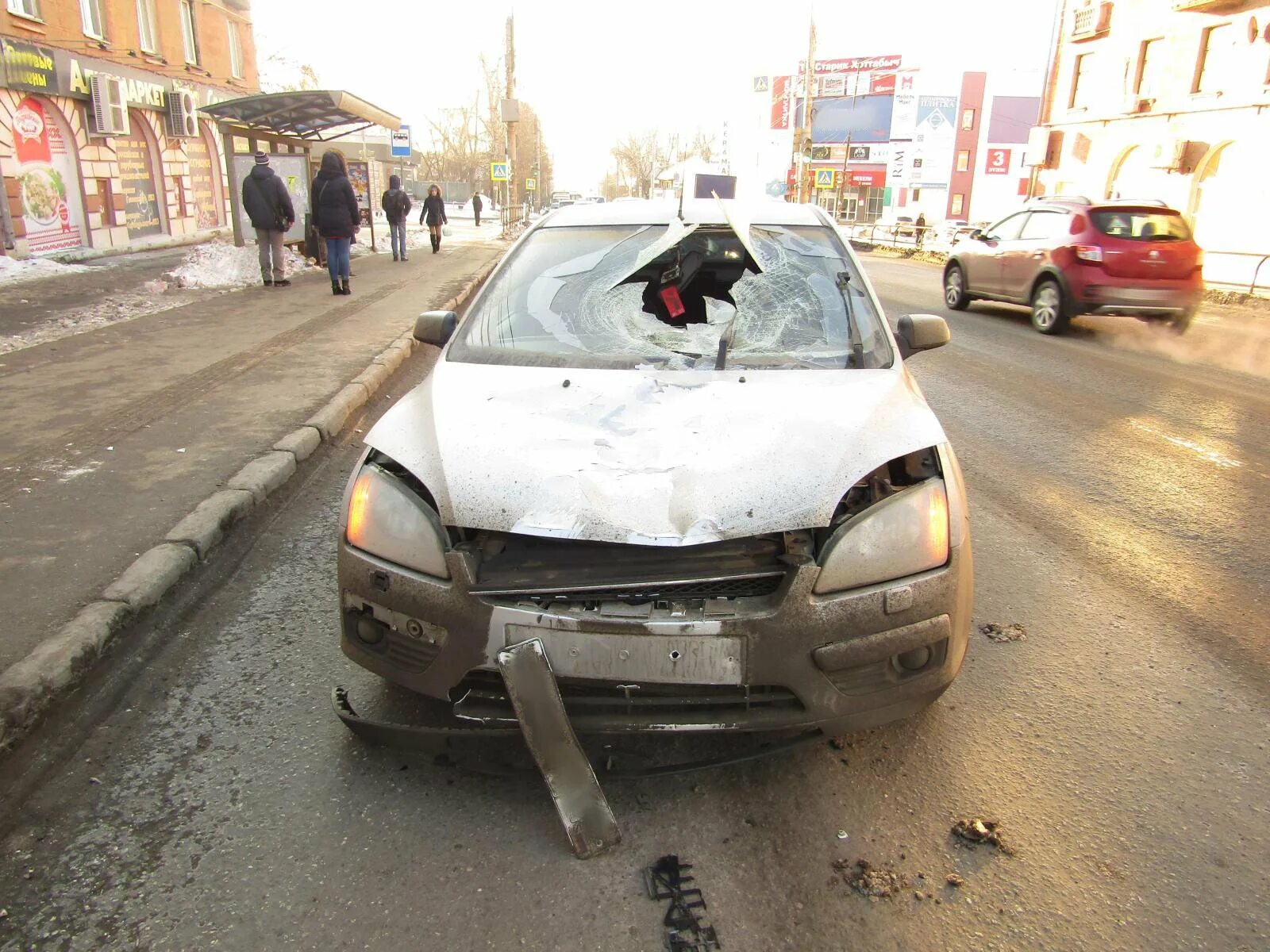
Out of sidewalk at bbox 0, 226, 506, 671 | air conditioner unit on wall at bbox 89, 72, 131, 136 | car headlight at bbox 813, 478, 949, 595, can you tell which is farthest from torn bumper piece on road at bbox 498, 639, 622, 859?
air conditioner unit on wall at bbox 89, 72, 131, 136

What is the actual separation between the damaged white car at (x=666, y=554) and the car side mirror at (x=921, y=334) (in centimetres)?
78

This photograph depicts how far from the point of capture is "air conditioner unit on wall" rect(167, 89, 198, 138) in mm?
22578

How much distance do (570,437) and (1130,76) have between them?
102ft

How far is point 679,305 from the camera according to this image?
143 inches

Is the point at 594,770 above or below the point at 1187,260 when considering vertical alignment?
below

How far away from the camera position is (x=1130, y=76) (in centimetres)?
2656

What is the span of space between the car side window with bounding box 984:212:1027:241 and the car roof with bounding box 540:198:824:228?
32.1 ft

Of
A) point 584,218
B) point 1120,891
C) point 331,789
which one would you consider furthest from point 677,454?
point 584,218

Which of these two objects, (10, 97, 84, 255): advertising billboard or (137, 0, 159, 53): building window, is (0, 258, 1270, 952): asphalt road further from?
(137, 0, 159, 53): building window

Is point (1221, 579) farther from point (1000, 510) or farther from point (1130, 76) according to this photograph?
point (1130, 76)

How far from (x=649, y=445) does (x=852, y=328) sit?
1.33 m

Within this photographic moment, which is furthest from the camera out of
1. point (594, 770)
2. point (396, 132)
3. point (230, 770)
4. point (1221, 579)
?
point (396, 132)

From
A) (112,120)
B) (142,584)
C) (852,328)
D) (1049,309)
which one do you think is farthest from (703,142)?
(142,584)

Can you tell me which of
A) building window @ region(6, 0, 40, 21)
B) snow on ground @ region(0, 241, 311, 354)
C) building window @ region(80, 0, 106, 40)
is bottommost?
snow on ground @ region(0, 241, 311, 354)
